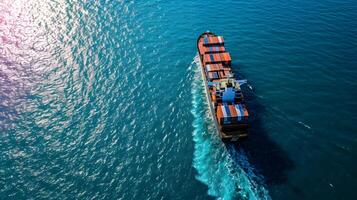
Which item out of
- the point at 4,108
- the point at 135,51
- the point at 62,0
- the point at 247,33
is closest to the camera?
the point at 4,108

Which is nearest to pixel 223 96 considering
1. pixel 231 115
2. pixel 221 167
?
pixel 231 115

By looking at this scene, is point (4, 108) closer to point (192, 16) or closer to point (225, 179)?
point (225, 179)

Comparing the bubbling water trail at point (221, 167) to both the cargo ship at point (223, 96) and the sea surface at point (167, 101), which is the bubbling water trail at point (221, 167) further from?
the cargo ship at point (223, 96)

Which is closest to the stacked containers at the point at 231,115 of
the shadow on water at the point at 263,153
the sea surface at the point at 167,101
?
the shadow on water at the point at 263,153

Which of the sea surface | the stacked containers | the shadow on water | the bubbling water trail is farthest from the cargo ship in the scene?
the sea surface

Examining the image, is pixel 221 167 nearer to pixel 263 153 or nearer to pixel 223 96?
pixel 263 153

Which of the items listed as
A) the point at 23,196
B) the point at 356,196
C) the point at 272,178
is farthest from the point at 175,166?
the point at 356,196
